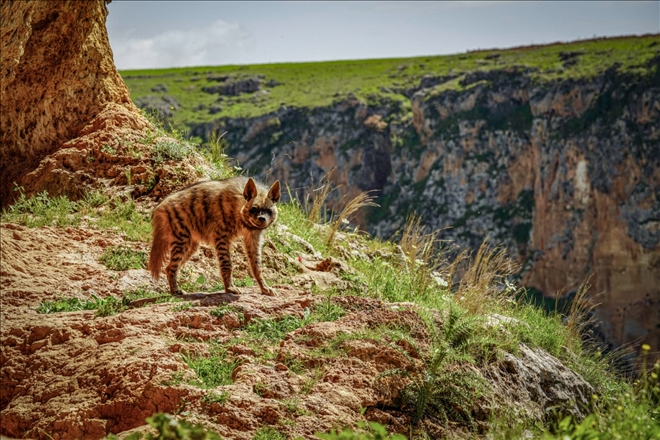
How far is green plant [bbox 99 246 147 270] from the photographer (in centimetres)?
896

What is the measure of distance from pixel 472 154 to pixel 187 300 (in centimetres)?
10033

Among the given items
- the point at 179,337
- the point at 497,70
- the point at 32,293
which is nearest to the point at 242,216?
the point at 179,337

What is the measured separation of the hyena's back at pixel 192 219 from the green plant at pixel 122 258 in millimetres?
837

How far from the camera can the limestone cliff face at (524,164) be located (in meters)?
89.7

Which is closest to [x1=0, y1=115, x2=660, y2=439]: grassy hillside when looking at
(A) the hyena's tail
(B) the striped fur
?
(A) the hyena's tail

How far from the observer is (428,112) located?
10706cm

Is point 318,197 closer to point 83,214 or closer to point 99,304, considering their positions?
point 83,214

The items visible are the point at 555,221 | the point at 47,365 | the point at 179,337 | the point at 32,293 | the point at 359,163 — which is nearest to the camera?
the point at 47,365

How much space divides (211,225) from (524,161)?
97.7m

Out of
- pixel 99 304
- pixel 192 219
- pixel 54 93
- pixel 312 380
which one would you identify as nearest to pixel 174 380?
pixel 312 380

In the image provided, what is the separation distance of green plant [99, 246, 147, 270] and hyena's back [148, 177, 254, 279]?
837mm

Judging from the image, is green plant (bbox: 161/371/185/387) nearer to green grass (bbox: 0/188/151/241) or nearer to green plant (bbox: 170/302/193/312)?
green plant (bbox: 170/302/193/312)

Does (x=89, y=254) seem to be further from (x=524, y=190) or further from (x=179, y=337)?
(x=524, y=190)

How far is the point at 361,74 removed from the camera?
129250 mm
